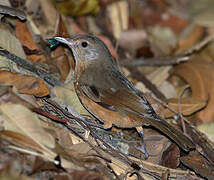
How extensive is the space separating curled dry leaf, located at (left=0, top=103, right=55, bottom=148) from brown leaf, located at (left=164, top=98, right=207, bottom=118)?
2.37 m

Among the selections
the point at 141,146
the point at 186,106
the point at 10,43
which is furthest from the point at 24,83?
the point at 186,106

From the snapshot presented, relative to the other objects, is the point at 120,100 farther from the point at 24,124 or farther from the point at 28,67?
the point at 24,124

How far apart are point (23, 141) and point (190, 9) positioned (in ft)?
22.6

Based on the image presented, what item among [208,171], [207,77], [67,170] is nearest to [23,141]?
[67,170]

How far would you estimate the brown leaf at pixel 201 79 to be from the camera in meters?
6.25

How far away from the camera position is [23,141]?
394 centimetres

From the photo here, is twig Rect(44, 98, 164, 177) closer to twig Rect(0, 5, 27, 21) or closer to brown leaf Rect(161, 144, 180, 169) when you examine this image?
brown leaf Rect(161, 144, 180, 169)

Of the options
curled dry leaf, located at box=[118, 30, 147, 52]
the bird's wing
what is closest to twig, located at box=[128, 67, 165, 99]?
curled dry leaf, located at box=[118, 30, 147, 52]

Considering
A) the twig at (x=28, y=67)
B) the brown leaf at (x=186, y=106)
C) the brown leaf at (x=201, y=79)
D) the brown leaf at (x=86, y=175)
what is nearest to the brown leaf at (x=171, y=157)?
the brown leaf at (x=186, y=106)

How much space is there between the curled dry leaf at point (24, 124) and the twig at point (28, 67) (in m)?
1.02

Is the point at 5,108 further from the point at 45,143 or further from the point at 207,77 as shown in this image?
the point at 207,77

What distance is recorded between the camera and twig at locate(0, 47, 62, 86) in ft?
15.8

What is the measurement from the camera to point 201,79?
650 cm

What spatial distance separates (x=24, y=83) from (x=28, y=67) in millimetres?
658
